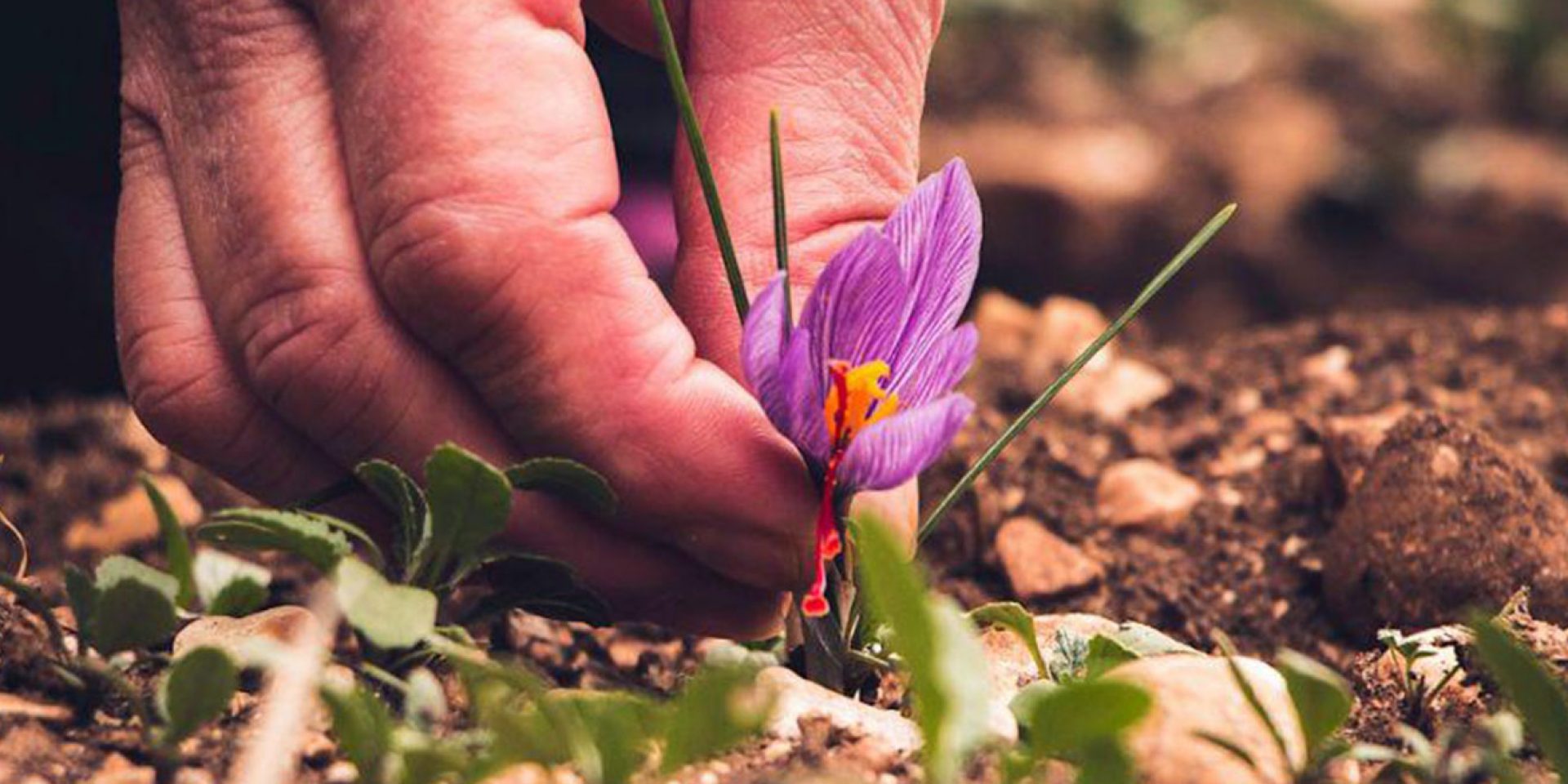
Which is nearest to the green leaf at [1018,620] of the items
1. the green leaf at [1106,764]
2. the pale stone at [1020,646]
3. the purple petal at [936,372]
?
the pale stone at [1020,646]

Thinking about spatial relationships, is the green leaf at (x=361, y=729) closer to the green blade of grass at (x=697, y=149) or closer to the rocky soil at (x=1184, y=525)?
the rocky soil at (x=1184, y=525)

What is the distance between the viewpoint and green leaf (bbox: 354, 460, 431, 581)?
2.98 feet

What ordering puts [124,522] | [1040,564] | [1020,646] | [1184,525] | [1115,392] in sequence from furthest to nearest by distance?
[1115,392] → [124,522] → [1184,525] → [1040,564] → [1020,646]

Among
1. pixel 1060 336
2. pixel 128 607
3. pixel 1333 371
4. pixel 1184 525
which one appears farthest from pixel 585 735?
pixel 1060 336

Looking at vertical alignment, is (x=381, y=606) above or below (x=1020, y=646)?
above

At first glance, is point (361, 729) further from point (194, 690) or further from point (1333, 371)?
point (1333, 371)

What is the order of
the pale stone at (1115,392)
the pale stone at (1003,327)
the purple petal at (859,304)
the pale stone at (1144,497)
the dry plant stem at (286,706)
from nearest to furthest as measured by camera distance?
the dry plant stem at (286,706)
the purple petal at (859,304)
the pale stone at (1144,497)
the pale stone at (1115,392)
the pale stone at (1003,327)

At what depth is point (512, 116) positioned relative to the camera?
95 cm

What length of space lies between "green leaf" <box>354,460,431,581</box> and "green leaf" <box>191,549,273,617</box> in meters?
0.13

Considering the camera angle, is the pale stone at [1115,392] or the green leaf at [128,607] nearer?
the green leaf at [128,607]

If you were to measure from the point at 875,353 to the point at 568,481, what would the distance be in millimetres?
168

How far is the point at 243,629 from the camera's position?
0.95 metres

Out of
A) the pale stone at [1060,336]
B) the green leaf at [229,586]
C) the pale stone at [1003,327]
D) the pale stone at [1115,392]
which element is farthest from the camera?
the pale stone at [1003,327]

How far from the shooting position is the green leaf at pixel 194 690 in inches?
29.3
